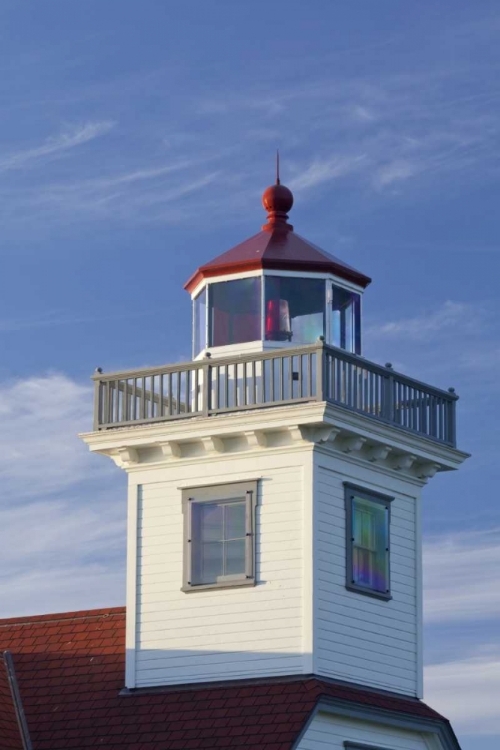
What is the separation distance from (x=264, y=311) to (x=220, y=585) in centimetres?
385

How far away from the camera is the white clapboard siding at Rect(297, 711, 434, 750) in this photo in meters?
24.6

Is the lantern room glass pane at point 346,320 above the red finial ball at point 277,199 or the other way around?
the other way around

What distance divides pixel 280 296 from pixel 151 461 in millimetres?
2875

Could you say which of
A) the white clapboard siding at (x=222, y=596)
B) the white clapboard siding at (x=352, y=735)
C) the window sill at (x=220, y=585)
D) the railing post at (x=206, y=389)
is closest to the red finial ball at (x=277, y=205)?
the railing post at (x=206, y=389)

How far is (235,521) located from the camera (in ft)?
85.5

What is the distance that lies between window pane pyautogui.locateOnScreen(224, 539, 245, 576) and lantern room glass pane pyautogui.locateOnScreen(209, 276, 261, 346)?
9.47ft

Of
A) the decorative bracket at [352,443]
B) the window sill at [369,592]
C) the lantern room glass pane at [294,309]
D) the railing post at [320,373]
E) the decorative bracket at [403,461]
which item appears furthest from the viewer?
the lantern room glass pane at [294,309]

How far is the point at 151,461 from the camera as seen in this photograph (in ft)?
88.3

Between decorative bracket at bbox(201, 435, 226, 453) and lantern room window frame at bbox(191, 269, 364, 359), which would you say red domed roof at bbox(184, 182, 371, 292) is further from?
decorative bracket at bbox(201, 435, 226, 453)

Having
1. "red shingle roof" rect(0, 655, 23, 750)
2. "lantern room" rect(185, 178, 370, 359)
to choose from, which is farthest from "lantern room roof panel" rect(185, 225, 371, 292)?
"red shingle roof" rect(0, 655, 23, 750)

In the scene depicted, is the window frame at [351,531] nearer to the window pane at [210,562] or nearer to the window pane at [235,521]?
the window pane at [235,521]

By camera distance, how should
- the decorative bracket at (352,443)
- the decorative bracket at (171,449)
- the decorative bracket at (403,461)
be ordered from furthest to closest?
the decorative bracket at (403,461) < the decorative bracket at (171,449) < the decorative bracket at (352,443)

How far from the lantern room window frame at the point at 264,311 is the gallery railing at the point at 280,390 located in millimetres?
580

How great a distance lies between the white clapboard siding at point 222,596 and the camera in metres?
25.3
